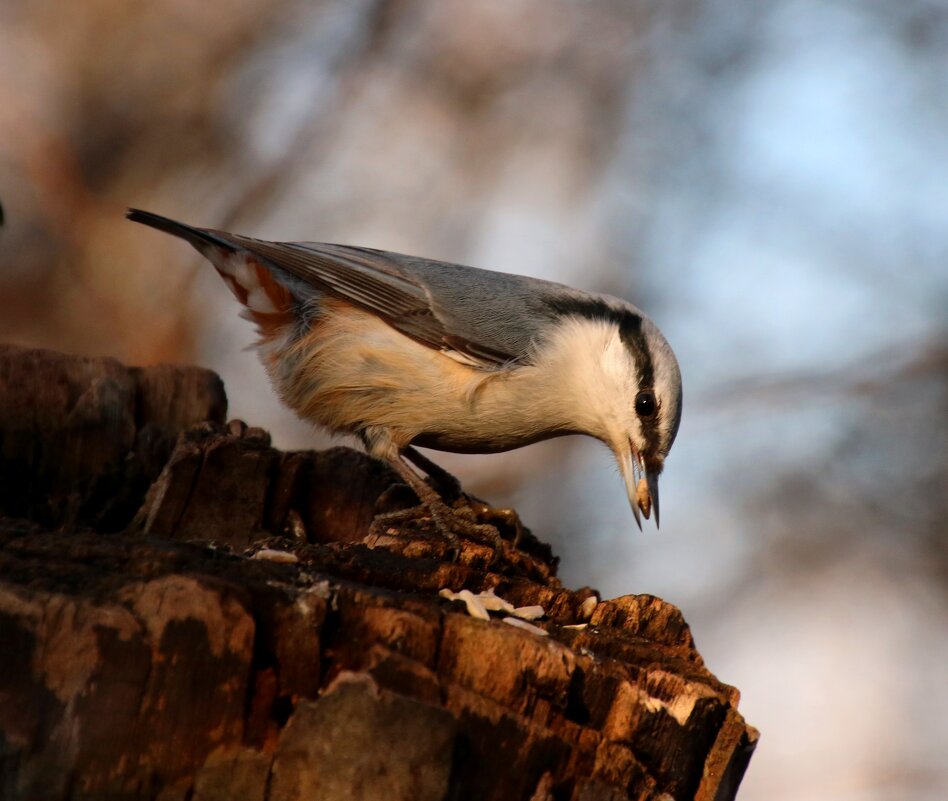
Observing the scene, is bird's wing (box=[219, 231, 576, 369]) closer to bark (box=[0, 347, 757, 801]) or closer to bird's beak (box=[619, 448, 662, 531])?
bird's beak (box=[619, 448, 662, 531])

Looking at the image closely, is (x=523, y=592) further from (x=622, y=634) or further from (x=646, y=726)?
(x=646, y=726)

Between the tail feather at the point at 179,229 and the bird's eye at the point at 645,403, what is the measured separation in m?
1.20

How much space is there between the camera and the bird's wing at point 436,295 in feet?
10.5

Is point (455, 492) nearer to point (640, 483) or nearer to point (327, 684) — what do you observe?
point (640, 483)

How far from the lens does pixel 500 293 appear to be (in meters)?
3.35

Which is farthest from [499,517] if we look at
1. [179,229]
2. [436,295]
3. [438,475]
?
[179,229]

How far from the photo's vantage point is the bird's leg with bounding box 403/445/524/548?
3.12m

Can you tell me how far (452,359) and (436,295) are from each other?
205mm

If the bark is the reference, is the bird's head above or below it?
above

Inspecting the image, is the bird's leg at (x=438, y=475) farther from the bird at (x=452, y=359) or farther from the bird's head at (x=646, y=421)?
the bird's head at (x=646, y=421)

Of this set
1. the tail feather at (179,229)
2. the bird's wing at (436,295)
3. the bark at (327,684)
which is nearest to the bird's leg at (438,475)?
the bird's wing at (436,295)

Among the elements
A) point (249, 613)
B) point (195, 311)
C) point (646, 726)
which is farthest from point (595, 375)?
point (195, 311)

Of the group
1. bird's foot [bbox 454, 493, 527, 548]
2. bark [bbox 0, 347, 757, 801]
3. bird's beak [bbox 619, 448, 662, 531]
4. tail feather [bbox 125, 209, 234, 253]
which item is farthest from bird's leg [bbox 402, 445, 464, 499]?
bark [bbox 0, 347, 757, 801]

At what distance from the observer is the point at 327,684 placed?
1686 millimetres
